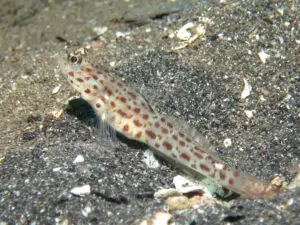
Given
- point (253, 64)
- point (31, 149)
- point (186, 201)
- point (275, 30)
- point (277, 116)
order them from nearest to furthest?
point (186, 201) < point (31, 149) < point (277, 116) < point (253, 64) < point (275, 30)

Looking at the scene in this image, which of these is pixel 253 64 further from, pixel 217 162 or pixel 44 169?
pixel 44 169

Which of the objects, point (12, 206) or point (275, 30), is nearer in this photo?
point (12, 206)

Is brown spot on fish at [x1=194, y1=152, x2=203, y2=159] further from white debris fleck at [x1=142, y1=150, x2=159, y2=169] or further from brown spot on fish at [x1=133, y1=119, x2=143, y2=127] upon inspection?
brown spot on fish at [x1=133, y1=119, x2=143, y2=127]

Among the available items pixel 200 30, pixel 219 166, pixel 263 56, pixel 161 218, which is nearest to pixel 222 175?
pixel 219 166

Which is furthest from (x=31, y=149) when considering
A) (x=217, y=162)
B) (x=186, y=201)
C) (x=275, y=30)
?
(x=275, y=30)

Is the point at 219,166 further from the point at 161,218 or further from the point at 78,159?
the point at 78,159

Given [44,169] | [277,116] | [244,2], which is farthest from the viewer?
[244,2]

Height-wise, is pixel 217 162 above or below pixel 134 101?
below
